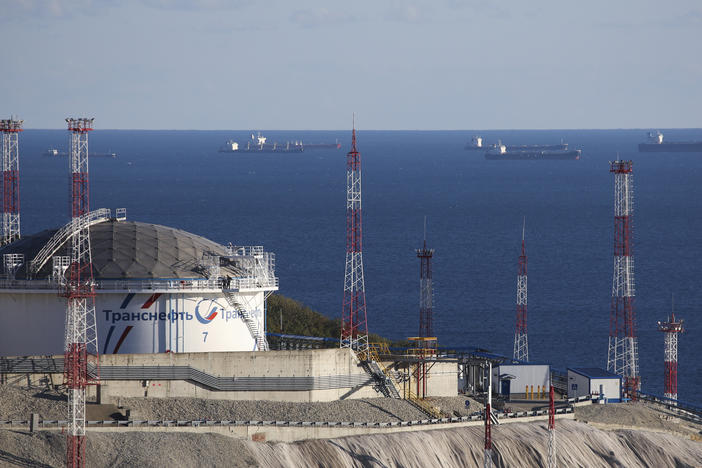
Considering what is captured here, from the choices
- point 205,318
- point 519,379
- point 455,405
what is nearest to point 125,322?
point 205,318

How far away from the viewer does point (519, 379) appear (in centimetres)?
6391

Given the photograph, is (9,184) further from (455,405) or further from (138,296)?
(455,405)

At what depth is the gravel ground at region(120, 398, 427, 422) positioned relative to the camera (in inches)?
2068

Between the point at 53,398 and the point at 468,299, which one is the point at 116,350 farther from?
the point at 468,299

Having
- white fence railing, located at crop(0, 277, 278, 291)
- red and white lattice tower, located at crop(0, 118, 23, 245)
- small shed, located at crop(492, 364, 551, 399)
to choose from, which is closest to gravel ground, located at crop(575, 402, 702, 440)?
small shed, located at crop(492, 364, 551, 399)

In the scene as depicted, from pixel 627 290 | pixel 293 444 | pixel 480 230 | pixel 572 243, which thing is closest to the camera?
pixel 293 444

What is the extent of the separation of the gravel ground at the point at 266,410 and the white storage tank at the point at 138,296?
339 cm

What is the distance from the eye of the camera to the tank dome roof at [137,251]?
55938mm

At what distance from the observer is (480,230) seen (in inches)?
7131

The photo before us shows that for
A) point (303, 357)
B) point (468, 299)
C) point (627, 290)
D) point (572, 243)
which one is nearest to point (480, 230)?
point (572, 243)

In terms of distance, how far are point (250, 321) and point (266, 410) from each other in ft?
19.0

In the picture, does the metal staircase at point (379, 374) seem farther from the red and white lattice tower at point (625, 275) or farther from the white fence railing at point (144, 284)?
the red and white lattice tower at point (625, 275)

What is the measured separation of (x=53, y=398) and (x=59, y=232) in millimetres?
9961

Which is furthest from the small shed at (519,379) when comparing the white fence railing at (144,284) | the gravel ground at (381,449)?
the white fence railing at (144,284)
